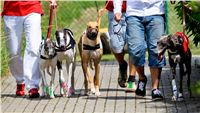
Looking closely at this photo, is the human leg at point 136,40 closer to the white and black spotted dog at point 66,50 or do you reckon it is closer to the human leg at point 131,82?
the human leg at point 131,82

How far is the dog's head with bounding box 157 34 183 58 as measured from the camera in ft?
23.2

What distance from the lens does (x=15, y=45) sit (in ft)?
26.7

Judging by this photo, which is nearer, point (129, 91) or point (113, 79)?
point (129, 91)

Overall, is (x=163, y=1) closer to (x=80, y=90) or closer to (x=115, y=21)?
(x=115, y=21)

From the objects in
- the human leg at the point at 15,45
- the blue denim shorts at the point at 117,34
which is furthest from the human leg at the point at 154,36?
the human leg at the point at 15,45

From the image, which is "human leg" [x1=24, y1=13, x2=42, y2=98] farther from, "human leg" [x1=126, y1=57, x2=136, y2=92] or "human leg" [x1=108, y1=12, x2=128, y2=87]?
"human leg" [x1=126, y1=57, x2=136, y2=92]

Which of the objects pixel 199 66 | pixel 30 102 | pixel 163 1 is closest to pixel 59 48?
pixel 30 102

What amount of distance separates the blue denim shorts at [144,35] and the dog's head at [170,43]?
0.19 m

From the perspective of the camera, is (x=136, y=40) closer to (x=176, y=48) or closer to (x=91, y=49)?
(x=176, y=48)

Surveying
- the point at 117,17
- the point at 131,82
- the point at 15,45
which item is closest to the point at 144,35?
the point at 117,17

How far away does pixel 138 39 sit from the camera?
742 centimetres

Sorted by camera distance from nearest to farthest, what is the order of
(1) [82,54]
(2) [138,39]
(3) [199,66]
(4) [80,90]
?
1. (2) [138,39]
2. (1) [82,54]
3. (4) [80,90]
4. (3) [199,66]

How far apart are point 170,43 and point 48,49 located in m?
1.80

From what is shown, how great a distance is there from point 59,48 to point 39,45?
0.40 meters
